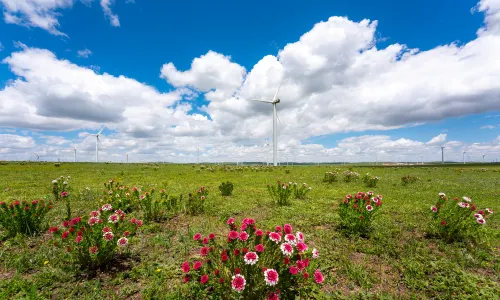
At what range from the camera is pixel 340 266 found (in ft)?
16.6

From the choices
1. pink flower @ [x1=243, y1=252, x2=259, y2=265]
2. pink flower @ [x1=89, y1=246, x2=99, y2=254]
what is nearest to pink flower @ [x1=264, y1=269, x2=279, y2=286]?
pink flower @ [x1=243, y1=252, x2=259, y2=265]

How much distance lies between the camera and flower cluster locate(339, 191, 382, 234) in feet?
21.6

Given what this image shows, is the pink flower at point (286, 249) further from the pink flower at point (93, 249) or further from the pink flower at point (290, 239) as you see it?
the pink flower at point (93, 249)

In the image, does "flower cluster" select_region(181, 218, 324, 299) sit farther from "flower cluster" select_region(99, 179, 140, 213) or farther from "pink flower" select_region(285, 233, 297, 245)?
"flower cluster" select_region(99, 179, 140, 213)

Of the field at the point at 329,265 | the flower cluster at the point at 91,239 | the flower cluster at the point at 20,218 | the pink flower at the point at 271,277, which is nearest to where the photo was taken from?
the pink flower at the point at 271,277

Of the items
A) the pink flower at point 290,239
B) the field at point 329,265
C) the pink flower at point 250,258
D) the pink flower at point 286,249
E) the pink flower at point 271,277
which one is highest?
the pink flower at point 290,239

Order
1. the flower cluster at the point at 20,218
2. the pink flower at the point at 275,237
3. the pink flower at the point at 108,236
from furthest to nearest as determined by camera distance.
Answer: the flower cluster at the point at 20,218 → the pink flower at the point at 108,236 → the pink flower at the point at 275,237

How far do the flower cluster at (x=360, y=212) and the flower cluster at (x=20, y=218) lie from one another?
28.9 ft

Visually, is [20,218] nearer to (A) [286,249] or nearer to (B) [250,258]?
(B) [250,258]

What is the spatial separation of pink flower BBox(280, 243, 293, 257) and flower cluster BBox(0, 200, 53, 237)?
7.04 metres

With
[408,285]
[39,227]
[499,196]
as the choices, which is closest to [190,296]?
[408,285]

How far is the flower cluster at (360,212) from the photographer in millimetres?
6578

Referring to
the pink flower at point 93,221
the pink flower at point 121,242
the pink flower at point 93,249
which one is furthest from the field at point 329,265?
the pink flower at point 93,221

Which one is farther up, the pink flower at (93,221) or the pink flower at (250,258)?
the pink flower at (93,221)
